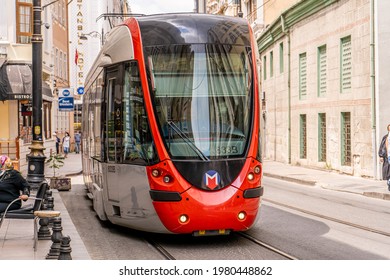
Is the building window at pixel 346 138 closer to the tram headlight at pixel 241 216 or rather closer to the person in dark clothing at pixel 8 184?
the tram headlight at pixel 241 216

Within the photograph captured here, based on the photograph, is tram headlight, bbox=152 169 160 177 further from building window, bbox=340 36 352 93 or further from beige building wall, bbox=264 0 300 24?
beige building wall, bbox=264 0 300 24

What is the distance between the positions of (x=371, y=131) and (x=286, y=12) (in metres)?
11.9

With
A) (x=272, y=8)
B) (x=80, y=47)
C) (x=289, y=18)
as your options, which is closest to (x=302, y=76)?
(x=289, y=18)

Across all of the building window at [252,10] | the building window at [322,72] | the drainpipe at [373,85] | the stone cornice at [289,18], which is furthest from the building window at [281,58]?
the drainpipe at [373,85]

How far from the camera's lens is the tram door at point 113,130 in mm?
→ 10750

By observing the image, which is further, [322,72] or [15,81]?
[322,72]

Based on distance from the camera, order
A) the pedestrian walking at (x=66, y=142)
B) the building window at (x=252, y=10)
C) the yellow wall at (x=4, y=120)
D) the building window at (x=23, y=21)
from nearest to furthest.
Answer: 1. the yellow wall at (x=4, y=120)
2. the building window at (x=23, y=21)
3. the pedestrian walking at (x=66, y=142)
4. the building window at (x=252, y=10)

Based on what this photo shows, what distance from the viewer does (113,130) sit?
1099 cm

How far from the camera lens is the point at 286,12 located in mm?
33469

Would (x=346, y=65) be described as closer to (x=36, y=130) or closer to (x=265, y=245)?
(x=36, y=130)

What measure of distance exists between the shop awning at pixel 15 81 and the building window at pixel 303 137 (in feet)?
38.6

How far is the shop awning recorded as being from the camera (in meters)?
25.4

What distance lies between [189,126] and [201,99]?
40 centimetres

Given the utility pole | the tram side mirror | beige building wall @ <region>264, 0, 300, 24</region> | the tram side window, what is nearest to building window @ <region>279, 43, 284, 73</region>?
beige building wall @ <region>264, 0, 300, 24</region>
